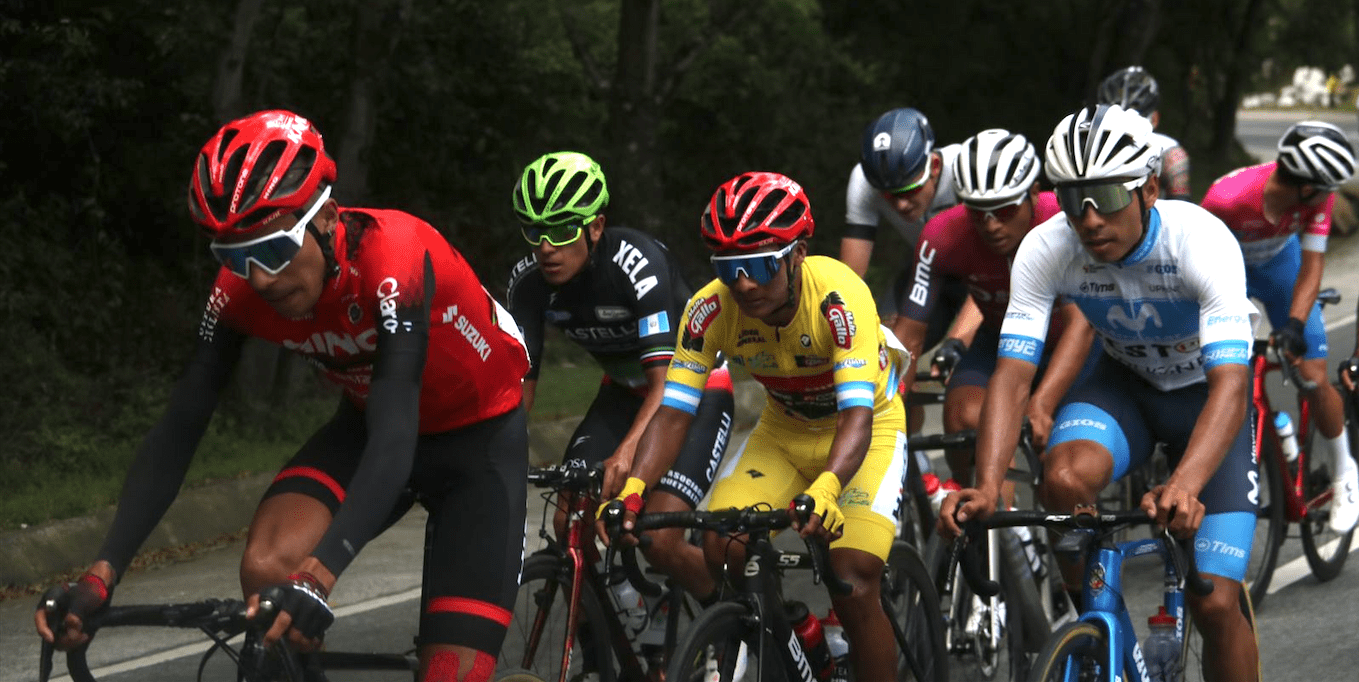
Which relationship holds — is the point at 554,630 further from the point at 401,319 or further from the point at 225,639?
the point at 225,639

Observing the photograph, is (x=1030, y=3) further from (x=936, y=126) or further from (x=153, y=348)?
(x=153, y=348)

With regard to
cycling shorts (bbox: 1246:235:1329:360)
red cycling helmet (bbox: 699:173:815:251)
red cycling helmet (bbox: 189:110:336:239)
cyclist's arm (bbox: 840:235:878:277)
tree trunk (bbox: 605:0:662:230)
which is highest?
red cycling helmet (bbox: 189:110:336:239)

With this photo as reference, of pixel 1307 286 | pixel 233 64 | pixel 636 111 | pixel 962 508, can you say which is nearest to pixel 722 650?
→ pixel 962 508

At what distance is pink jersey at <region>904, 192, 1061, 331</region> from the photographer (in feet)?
24.4

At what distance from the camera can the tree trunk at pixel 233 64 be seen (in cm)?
1162

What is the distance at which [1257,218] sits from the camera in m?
8.30

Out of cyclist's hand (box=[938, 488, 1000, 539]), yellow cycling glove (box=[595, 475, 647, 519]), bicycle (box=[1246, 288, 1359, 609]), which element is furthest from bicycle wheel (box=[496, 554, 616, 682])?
bicycle (box=[1246, 288, 1359, 609])

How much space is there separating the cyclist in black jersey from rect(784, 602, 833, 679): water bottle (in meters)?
0.62

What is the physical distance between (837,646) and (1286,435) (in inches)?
131

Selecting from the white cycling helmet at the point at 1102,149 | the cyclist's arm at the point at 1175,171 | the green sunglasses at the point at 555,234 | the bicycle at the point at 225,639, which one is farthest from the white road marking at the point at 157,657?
the cyclist's arm at the point at 1175,171

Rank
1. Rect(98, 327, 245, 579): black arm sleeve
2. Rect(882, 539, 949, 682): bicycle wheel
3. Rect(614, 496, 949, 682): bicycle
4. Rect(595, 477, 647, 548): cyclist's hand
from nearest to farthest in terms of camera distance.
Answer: Rect(98, 327, 245, 579): black arm sleeve
Rect(614, 496, 949, 682): bicycle
Rect(595, 477, 647, 548): cyclist's hand
Rect(882, 539, 949, 682): bicycle wheel

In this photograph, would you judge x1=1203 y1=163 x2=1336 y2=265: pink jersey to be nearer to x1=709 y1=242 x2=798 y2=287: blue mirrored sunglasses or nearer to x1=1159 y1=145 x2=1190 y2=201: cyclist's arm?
x1=1159 y1=145 x2=1190 y2=201: cyclist's arm

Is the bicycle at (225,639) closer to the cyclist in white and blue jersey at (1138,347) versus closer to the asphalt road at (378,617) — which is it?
the cyclist in white and blue jersey at (1138,347)

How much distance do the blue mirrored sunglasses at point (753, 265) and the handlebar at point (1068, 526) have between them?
3.44 ft
